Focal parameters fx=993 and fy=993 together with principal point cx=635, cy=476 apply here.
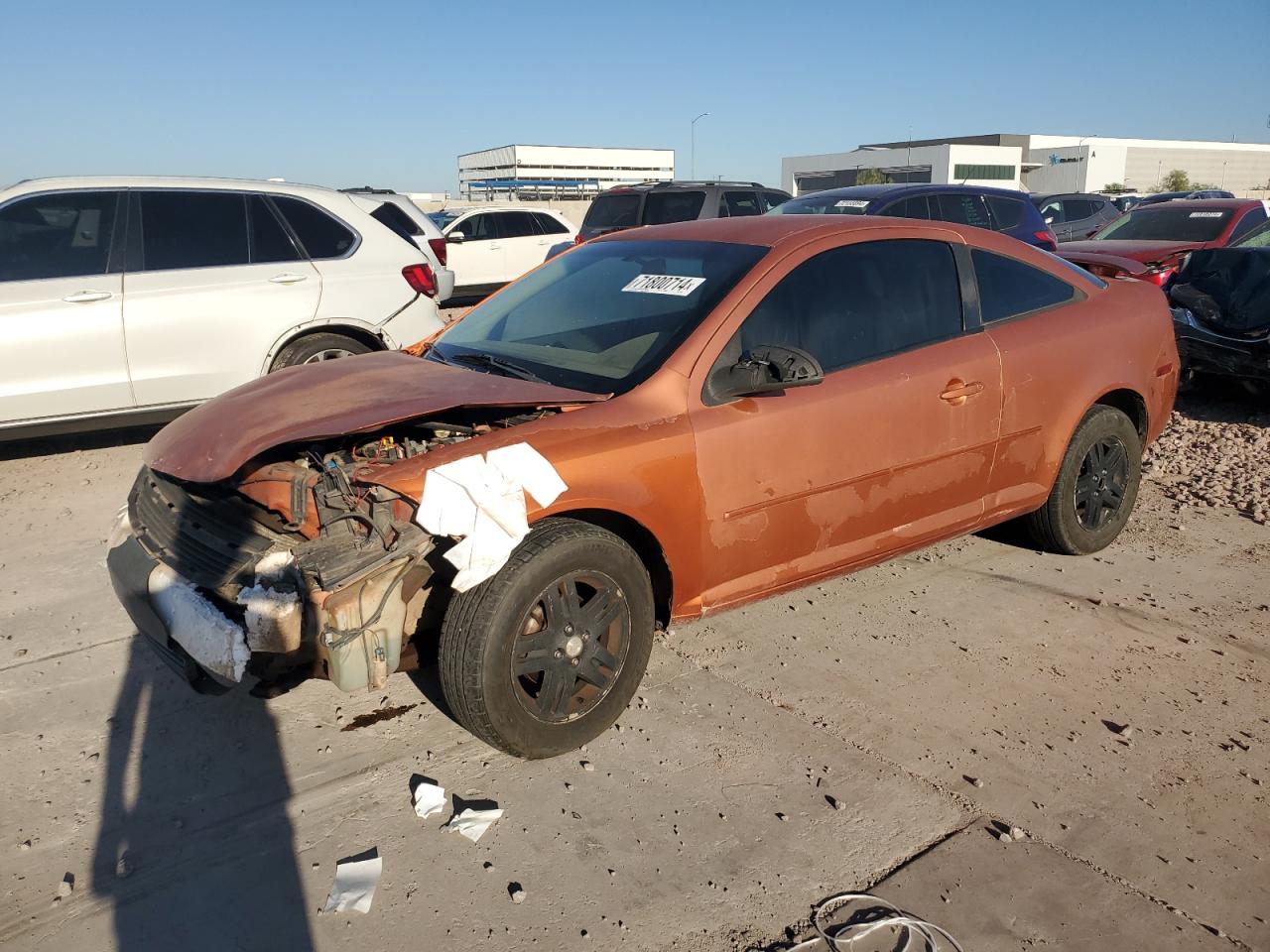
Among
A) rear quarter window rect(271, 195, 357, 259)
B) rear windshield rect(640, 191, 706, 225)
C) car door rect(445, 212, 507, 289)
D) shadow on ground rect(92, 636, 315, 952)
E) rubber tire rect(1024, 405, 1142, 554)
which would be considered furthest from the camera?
car door rect(445, 212, 507, 289)

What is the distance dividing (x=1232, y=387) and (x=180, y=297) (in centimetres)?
843

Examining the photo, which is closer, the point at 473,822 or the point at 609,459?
the point at 473,822

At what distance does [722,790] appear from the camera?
10.2ft

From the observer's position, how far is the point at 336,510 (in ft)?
9.93

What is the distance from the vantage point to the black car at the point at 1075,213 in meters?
19.0

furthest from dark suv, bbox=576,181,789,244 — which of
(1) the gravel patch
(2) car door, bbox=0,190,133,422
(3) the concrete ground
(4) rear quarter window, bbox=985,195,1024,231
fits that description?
(3) the concrete ground

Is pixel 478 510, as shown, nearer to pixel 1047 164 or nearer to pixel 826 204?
pixel 826 204

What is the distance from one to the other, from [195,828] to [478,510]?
126 centimetres

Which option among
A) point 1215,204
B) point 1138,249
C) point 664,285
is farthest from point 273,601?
point 1215,204

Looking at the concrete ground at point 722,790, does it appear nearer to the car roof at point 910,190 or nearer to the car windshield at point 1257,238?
the car windshield at point 1257,238

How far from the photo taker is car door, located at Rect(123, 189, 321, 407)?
6227 millimetres

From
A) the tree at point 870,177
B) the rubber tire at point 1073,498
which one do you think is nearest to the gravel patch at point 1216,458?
the rubber tire at point 1073,498

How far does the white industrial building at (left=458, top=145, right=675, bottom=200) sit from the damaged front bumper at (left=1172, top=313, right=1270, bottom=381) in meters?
51.0

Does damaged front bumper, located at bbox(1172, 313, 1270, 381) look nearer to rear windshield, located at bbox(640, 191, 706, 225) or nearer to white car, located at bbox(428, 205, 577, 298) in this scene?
rear windshield, located at bbox(640, 191, 706, 225)
